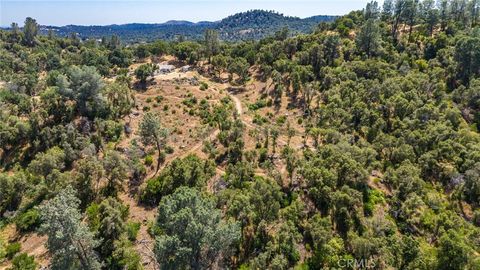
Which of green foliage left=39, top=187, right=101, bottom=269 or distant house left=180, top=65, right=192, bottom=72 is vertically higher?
distant house left=180, top=65, right=192, bottom=72

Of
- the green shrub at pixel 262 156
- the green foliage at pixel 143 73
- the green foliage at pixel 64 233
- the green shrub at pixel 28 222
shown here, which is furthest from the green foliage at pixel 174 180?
the green foliage at pixel 143 73

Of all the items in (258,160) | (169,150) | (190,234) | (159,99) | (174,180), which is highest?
(159,99)

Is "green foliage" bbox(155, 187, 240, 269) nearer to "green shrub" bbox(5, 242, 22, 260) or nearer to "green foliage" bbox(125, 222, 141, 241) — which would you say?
"green foliage" bbox(125, 222, 141, 241)

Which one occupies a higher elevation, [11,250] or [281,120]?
[281,120]

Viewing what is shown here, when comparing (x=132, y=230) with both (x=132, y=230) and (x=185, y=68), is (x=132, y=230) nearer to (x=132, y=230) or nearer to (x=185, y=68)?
(x=132, y=230)

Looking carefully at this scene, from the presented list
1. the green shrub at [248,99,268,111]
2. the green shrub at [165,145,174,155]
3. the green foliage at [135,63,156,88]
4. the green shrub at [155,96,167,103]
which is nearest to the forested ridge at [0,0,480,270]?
the green shrub at [165,145,174,155]

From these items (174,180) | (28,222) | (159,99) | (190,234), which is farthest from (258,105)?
(28,222)
